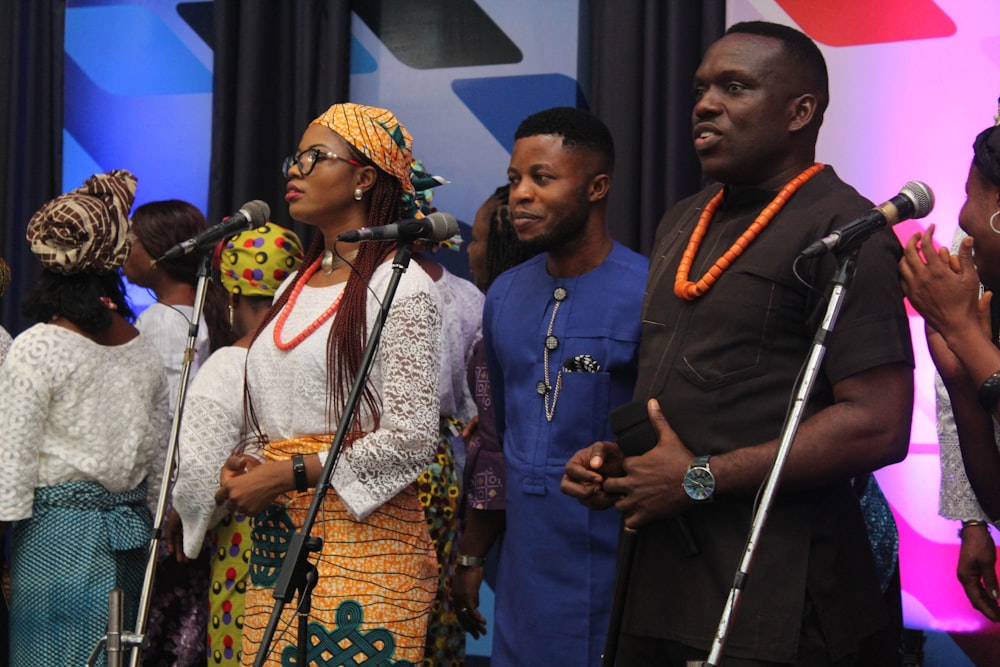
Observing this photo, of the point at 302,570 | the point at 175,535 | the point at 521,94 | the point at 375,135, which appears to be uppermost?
the point at 521,94

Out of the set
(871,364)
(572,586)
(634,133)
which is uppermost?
(634,133)

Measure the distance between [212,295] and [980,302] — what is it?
9.63 feet

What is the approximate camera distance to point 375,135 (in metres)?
3.12

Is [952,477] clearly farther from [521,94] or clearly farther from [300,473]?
A: [521,94]

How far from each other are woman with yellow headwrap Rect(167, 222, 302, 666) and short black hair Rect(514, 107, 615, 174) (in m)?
0.91

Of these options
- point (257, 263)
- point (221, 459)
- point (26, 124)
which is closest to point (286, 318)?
point (221, 459)

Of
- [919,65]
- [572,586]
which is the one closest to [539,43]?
[919,65]

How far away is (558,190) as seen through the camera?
303 centimetres

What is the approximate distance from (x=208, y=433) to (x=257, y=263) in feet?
2.67

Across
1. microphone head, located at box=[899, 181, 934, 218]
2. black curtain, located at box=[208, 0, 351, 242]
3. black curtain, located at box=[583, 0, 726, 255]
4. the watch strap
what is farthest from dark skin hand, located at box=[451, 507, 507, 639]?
black curtain, located at box=[208, 0, 351, 242]

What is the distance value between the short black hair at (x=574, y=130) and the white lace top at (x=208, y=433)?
3.43 ft

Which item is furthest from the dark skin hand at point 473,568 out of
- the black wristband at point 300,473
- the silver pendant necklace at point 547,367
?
the black wristband at point 300,473

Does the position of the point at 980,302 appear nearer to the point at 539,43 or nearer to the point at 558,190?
the point at 558,190

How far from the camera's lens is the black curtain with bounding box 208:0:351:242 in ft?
17.3
